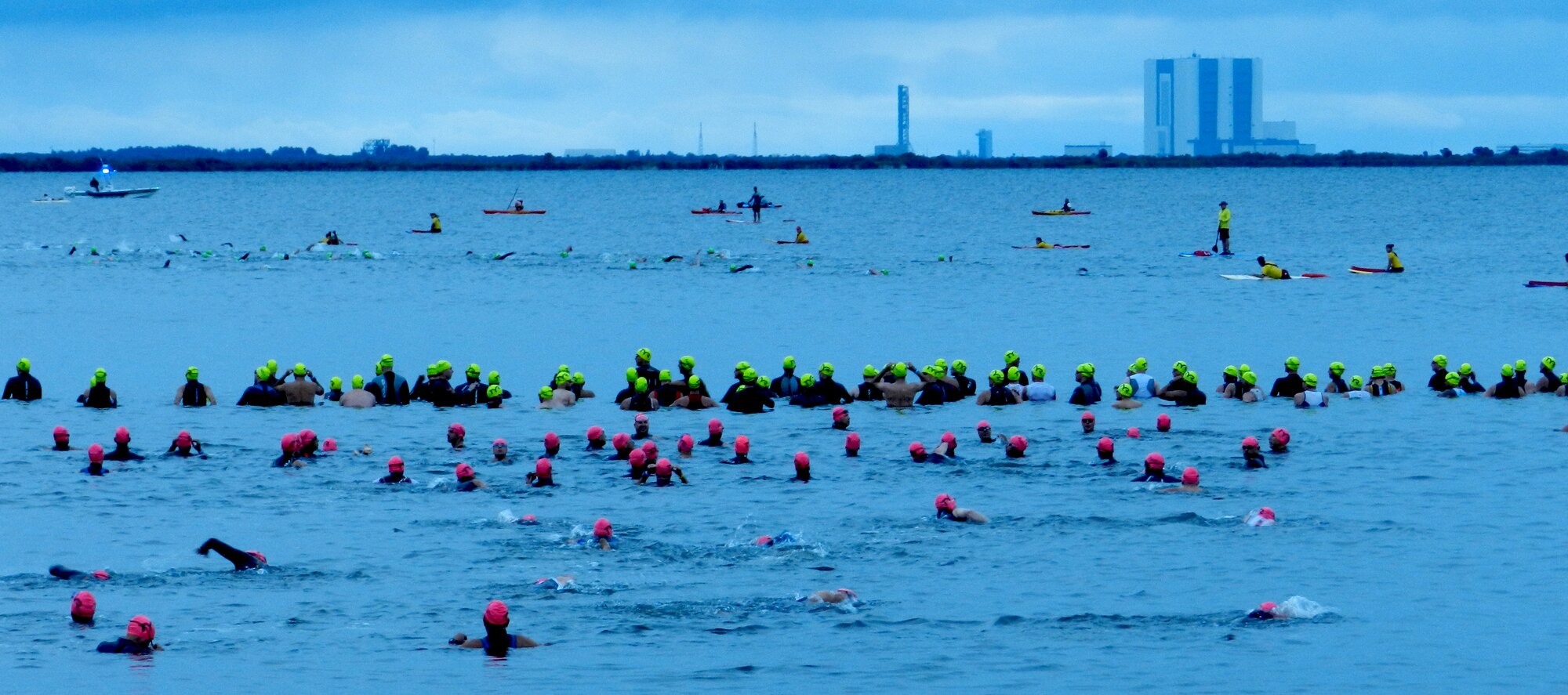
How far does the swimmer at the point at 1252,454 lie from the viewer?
30.6 metres

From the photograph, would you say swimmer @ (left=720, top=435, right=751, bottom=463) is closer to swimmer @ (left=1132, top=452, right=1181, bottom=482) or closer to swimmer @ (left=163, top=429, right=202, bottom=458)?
swimmer @ (left=1132, top=452, right=1181, bottom=482)

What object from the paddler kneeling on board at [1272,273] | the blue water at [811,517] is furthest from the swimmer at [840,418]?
the paddler kneeling on board at [1272,273]

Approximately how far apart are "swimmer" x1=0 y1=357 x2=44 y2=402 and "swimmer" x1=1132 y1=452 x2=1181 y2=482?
22125mm

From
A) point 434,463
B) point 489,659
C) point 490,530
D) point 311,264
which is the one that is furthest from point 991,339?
point 311,264

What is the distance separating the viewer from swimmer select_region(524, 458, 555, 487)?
29391 mm

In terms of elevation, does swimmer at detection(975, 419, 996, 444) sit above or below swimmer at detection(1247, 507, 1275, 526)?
above

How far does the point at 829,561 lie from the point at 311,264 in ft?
196

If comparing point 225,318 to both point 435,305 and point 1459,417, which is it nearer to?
point 435,305

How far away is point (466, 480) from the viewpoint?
97.2ft

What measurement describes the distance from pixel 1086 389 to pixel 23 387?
21.0 meters

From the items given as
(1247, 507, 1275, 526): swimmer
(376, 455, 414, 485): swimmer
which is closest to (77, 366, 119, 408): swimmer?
(376, 455, 414, 485): swimmer

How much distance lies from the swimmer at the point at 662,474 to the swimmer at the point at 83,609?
9698 mm

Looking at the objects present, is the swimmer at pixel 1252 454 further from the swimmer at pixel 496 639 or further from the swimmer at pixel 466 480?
the swimmer at pixel 496 639

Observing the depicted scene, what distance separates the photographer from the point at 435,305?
6203cm
